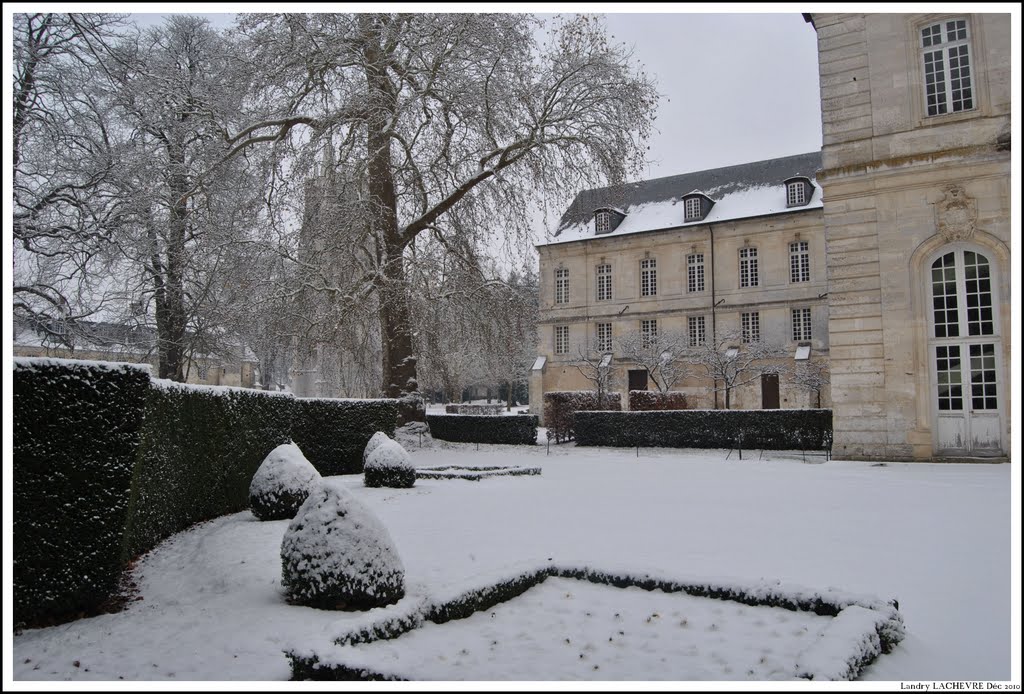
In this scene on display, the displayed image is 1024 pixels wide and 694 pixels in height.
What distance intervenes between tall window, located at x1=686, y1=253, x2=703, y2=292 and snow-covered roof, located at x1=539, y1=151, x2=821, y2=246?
1700mm

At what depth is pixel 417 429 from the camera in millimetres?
18984

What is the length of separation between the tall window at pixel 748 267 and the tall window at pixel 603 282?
22.3ft

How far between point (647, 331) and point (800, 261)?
25.9ft

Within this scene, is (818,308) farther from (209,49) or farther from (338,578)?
(338,578)

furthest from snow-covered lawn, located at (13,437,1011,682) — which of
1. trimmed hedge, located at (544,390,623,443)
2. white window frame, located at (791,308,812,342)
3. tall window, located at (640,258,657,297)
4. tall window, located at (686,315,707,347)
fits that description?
tall window, located at (640,258,657,297)

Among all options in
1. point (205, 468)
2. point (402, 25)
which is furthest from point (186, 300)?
point (205, 468)

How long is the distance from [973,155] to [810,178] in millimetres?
20624

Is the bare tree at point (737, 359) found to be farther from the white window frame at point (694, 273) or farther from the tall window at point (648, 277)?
the tall window at point (648, 277)

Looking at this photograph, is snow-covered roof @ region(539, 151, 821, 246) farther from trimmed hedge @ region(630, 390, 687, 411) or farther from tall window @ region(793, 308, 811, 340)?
trimmed hedge @ region(630, 390, 687, 411)

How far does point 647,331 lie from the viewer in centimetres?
3612

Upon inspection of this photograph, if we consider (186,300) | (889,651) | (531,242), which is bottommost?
(889,651)

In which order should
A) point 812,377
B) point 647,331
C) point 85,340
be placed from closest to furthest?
point 85,340
point 812,377
point 647,331

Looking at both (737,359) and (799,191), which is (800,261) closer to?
(799,191)

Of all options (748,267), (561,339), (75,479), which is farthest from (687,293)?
(75,479)
